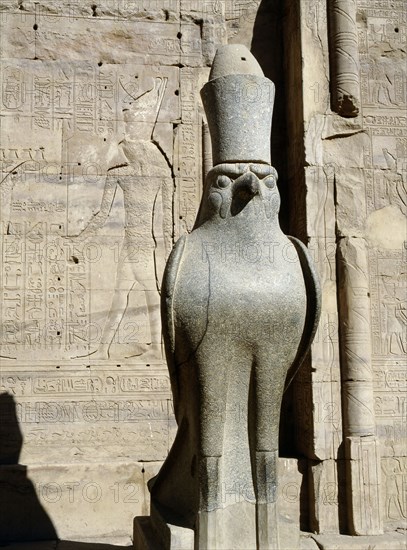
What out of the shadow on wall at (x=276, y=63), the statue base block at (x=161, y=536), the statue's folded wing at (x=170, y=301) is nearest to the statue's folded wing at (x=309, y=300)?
the statue's folded wing at (x=170, y=301)

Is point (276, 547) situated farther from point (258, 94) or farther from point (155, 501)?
point (258, 94)

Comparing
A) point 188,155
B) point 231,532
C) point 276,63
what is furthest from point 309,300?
point 276,63

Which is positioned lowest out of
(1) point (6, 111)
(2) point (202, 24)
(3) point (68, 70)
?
(1) point (6, 111)

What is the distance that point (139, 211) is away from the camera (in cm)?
634

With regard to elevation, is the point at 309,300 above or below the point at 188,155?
below

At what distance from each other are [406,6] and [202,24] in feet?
6.59

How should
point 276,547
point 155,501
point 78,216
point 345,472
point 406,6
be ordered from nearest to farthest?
point 276,547 → point 155,501 → point 345,472 → point 78,216 → point 406,6

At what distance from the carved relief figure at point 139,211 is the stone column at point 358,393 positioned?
1656mm

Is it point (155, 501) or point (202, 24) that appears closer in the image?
point (155, 501)

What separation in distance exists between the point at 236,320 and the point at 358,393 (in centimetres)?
262

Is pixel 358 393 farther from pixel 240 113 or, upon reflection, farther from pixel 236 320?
pixel 240 113

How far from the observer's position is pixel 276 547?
364cm

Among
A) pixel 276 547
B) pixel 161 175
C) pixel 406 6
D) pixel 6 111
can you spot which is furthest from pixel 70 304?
pixel 406 6

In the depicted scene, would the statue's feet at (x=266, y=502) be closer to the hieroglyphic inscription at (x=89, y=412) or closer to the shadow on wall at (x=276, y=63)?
the hieroglyphic inscription at (x=89, y=412)
